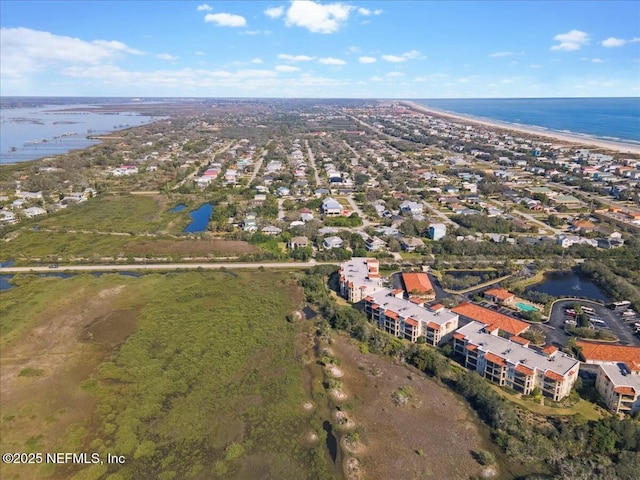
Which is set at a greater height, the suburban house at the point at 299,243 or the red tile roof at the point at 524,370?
the red tile roof at the point at 524,370

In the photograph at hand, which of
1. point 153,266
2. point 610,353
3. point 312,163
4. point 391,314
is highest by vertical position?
point 391,314

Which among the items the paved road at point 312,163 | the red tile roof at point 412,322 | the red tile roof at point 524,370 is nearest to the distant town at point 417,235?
the red tile roof at point 524,370

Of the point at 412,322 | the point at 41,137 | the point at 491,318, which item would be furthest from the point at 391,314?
the point at 41,137

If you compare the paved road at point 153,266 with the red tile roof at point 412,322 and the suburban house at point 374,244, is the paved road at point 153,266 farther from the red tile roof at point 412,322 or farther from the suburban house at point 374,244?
the red tile roof at point 412,322

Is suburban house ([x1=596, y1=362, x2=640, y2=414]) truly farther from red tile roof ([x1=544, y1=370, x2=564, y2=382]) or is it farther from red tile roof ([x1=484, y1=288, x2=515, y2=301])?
red tile roof ([x1=484, y1=288, x2=515, y2=301])

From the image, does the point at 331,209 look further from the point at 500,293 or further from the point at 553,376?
the point at 553,376

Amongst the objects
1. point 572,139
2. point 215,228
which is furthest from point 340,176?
point 572,139
